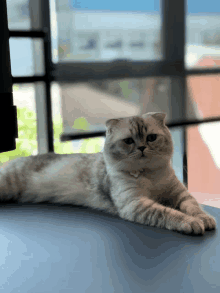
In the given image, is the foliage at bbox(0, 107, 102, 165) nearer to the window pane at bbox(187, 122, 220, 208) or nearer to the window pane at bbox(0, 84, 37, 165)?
the window pane at bbox(0, 84, 37, 165)

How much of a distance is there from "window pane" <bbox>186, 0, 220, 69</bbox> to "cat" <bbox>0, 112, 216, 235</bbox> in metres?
1.48

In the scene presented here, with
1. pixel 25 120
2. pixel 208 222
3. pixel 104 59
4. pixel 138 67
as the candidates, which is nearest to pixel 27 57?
pixel 25 120

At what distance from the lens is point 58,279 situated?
2.64 feet

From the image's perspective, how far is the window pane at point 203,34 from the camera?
2.63m

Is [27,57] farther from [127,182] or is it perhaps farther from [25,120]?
[127,182]

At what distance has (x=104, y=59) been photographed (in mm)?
2357

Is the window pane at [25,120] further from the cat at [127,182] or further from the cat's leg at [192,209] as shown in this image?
the cat's leg at [192,209]

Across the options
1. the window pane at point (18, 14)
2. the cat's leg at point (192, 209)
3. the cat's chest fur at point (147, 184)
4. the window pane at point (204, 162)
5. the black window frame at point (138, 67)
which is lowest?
the window pane at point (204, 162)

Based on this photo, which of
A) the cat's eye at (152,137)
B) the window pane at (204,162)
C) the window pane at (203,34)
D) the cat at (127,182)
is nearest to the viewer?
the cat at (127,182)

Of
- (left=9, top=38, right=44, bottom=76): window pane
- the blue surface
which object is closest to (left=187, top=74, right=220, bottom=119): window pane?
(left=9, top=38, right=44, bottom=76): window pane

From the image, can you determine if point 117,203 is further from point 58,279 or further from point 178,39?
Result: point 178,39

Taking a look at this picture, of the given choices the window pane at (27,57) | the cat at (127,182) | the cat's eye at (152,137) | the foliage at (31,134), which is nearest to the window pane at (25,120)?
the foliage at (31,134)

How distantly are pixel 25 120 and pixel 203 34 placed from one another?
62.5 inches

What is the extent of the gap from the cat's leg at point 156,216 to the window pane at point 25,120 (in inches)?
46.8
